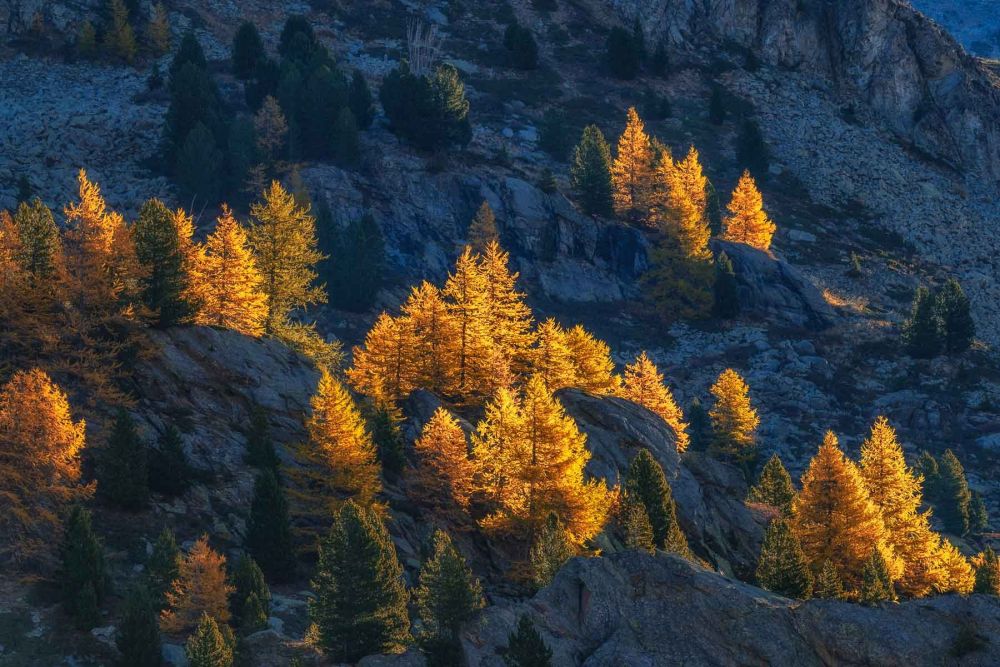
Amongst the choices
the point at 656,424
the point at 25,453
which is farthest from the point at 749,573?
the point at 25,453

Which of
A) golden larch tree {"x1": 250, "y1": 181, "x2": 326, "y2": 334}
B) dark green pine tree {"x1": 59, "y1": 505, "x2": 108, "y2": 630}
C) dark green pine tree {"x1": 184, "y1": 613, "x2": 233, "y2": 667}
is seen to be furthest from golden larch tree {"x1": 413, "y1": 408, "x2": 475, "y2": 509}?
golden larch tree {"x1": 250, "y1": 181, "x2": 326, "y2": 334}

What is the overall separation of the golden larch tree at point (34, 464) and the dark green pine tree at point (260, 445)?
340 inches

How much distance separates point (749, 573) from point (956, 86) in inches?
3711

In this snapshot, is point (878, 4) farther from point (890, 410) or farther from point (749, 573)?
point (749, 573)

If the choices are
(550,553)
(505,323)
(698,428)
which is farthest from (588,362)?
(550,553)

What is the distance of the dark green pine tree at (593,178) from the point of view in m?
96.2

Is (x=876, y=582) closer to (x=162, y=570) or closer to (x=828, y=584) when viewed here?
(x=828, y=584)

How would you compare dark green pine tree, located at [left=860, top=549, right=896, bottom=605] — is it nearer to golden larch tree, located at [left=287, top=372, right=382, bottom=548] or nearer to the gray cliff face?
golden larch tree, located at [left=287, top=372, right=382, bottom=548]

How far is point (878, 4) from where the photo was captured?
445ft

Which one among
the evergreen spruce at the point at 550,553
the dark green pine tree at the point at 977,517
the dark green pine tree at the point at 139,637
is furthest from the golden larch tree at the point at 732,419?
the dark green pine tree at the point at 139,637

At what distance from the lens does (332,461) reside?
159 ft

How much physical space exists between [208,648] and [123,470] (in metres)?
12.1

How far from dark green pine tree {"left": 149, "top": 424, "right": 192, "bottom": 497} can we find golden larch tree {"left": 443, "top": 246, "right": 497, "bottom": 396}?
1483 cm

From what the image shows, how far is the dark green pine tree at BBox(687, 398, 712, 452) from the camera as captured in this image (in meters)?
77.8
